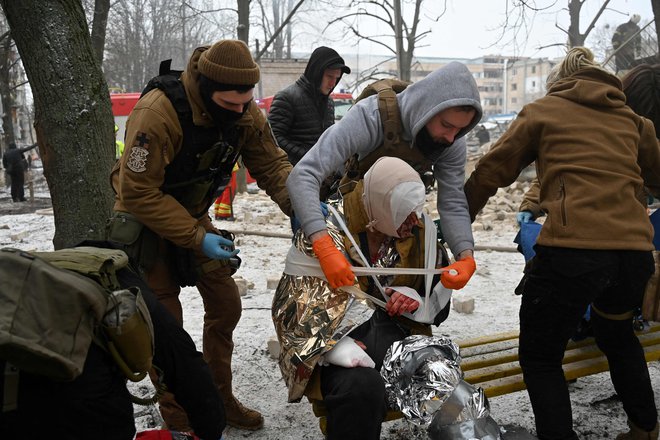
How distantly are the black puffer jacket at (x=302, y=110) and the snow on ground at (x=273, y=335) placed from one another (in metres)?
1.33

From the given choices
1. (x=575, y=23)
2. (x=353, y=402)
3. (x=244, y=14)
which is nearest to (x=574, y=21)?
(x=575, y=23)

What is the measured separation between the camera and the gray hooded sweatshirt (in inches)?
94.7

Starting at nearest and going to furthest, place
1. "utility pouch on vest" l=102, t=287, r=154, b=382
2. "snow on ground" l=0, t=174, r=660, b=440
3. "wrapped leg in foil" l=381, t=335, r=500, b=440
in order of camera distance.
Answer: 1. "utility pouch on vest" l=102, t=287, r=154, b=382
2. "wrapped leg in foil" l=381, t=335, r=500, b=440
3. "snow on ground" l=0, t=174, r=660, b=440

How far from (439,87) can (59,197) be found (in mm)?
2207

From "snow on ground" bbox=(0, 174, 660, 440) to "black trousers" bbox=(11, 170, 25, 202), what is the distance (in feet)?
24.3

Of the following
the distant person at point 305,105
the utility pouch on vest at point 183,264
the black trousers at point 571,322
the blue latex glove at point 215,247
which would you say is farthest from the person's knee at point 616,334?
the distant person at point 305,105

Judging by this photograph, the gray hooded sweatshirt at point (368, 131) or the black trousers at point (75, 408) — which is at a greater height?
the gray hooded sweatshirt at point (368, 131)

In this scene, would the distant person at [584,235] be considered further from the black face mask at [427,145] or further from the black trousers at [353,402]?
the black trousers at [353,402]

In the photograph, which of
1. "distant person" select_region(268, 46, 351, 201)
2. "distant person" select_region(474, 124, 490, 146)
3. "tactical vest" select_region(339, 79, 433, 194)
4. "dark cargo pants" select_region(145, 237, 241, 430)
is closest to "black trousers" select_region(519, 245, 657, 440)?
"tactical vest" select_region(339, 79, 433, 194)

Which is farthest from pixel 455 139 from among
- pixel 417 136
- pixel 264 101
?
pixel 264 101

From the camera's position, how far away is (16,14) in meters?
3.10

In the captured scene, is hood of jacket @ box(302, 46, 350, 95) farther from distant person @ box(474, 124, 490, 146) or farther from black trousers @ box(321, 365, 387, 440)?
distant person @ box(474, 124, 490, 146)

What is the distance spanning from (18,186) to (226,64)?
46.6 ft

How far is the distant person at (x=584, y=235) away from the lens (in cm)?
234
